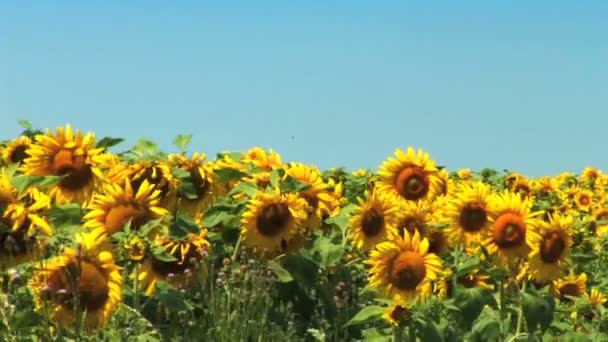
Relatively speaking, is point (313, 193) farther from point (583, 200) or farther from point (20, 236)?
point (583, 200)

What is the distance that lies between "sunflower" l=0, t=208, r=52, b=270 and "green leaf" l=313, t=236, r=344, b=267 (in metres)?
2.28

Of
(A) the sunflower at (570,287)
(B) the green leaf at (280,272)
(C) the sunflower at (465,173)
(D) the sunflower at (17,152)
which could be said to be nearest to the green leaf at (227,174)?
(B) the green leaf at (280,272)

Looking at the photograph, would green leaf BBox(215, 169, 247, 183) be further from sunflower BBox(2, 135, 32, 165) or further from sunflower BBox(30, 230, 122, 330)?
sunflower BBox(30, 230, 122, 330)

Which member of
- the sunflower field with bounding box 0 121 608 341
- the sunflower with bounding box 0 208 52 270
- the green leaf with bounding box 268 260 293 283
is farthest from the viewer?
the green leaf with bounding box 268 260 293 283

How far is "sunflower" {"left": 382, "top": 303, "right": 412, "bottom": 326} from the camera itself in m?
6.79

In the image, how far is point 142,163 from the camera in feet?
22.7

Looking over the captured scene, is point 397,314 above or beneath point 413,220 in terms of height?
beneath

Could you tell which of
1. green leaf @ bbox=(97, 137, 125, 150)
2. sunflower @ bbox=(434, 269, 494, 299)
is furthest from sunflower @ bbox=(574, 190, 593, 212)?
green leaf @ bbox=(97, 137, 125, 150)

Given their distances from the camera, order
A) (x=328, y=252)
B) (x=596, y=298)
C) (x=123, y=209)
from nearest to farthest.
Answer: (x=123, y=209)
(x=328, y=252)
(x=596, y=298)

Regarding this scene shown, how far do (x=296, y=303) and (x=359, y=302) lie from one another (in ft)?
2.35

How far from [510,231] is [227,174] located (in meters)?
2.03

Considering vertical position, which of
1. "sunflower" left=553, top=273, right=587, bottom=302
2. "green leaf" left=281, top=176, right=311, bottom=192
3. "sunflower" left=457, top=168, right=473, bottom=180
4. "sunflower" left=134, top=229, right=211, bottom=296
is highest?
"sunflower" left=457, top=168, right=473, bottom=180

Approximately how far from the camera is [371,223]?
7.80 meters

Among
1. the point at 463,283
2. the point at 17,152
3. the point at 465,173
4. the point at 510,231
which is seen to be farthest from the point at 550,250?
the point at 465,173
